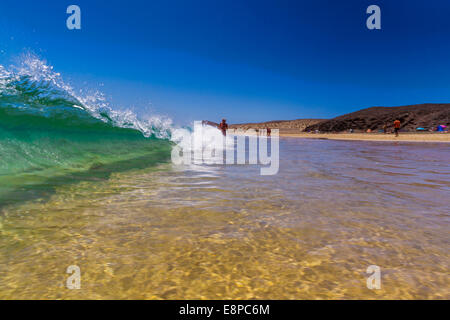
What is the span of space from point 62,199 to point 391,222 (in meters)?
3.75

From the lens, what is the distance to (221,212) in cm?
285

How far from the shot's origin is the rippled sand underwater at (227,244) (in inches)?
60.6

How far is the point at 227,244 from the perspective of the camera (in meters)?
2.08

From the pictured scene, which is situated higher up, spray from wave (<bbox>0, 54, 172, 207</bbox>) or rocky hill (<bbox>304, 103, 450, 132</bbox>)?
rocky hill (<bbox>304, 103, 450, 132</bbox>)

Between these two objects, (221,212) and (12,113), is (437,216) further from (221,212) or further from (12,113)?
(12,113)

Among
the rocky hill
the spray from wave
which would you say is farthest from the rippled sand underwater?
the rocky hill

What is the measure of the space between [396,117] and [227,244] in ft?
142

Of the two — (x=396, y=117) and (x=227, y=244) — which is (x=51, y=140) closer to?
(x=227, y=244)

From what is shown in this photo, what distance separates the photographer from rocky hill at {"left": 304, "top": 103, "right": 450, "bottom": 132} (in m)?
33.0

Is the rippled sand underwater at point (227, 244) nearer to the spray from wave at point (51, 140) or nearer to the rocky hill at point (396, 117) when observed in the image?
the spray from wave at point (51, 140)

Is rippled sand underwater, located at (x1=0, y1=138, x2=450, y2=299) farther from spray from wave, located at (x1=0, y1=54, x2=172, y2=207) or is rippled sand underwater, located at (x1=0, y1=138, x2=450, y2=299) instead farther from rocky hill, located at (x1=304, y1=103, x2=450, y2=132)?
rocky hill, located at (x1=304, y1=103, x2=450, y2=132)

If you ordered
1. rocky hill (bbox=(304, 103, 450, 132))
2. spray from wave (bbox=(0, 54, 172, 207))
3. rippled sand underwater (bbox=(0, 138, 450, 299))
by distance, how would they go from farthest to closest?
1. rocky hill (bbox=(304, 103, 450, 132))
2. spray from wave (bbox=(0, 54, 172, 207))
3. rippled sand underwater (bbox=(0, 138, 450, 299))

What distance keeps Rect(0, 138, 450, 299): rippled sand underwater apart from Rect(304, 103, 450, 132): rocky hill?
37.4 metres
